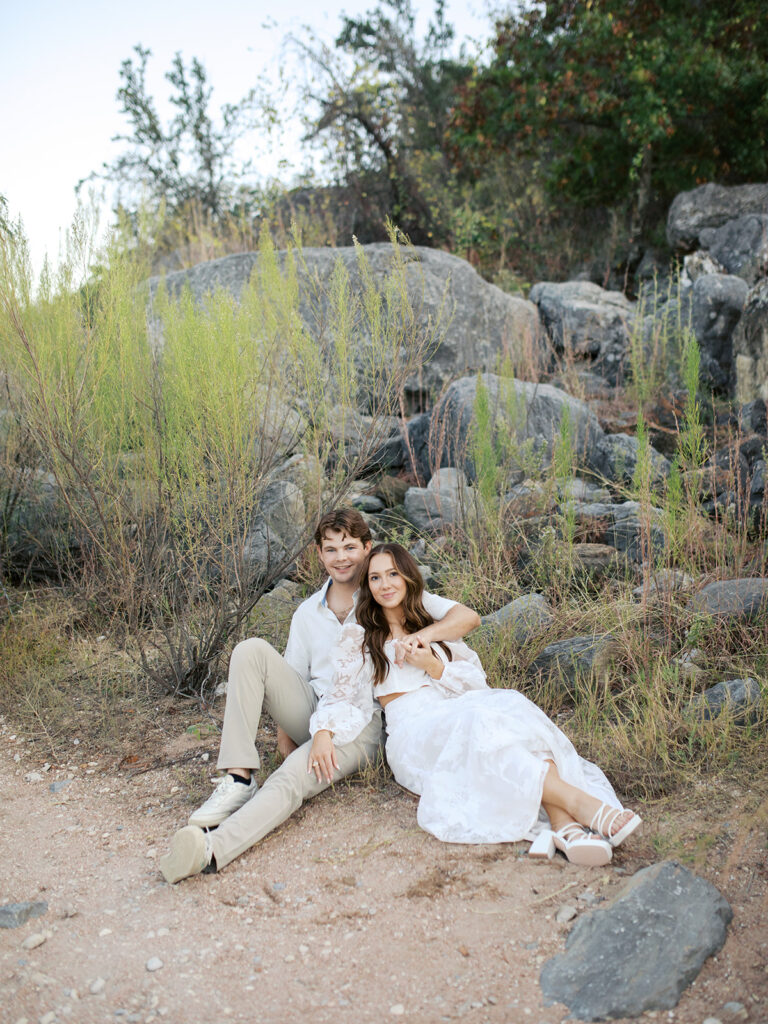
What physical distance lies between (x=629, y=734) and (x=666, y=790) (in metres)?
0.32

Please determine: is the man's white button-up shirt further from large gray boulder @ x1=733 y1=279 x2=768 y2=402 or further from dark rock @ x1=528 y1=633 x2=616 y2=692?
large gray boulder @ x1=733 y1=279 x2=768 y2=402

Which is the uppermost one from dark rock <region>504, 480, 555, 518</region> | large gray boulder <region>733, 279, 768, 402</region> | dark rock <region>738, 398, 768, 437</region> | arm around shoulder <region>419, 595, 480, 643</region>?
large gray boulder <region>733, 279, 768, 402</region>

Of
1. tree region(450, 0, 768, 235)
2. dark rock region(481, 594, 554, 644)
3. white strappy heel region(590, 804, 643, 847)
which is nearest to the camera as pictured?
white strappy heel region(590, 804, 643, 847)

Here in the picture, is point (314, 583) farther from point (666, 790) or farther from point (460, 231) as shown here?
point (460, 231)

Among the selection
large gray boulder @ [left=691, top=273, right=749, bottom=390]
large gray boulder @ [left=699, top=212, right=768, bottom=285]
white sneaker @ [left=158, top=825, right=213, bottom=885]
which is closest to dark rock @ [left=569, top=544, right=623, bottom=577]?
white sneaker @ [left=158, top=825, right=213, bottom=885]

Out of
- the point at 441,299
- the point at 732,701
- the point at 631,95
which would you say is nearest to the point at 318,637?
the point at 732,701

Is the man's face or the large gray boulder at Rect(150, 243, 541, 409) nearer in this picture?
the man's face

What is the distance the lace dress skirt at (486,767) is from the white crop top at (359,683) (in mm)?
153

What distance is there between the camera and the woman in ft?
8.16

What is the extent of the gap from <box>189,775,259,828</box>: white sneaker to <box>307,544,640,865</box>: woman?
0.24 meters

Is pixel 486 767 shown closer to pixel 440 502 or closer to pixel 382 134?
pixel 440 502

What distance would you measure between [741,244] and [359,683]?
6826 mm

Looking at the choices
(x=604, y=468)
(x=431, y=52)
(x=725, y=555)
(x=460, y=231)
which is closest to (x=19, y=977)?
(x=725, y=555)

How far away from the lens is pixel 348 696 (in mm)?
2906
